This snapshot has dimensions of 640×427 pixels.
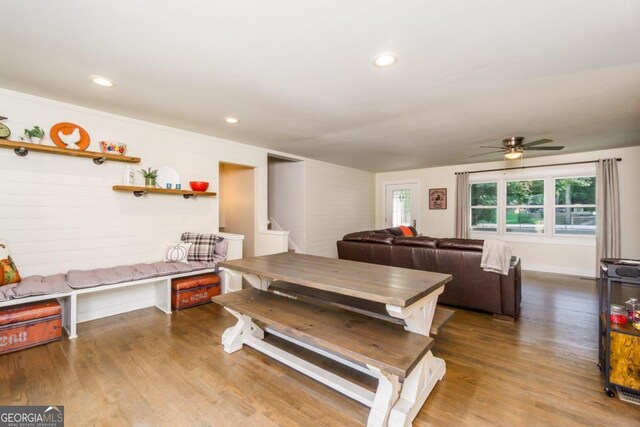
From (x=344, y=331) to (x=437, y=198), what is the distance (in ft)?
19.6

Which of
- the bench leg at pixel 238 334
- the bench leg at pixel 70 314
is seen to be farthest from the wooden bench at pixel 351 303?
the bench leg at pixel 70 314

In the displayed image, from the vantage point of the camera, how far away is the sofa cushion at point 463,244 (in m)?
3.31

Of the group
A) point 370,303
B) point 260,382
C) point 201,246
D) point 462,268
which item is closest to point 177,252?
point 201,246

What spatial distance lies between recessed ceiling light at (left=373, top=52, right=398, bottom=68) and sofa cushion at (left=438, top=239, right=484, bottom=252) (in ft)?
7.67

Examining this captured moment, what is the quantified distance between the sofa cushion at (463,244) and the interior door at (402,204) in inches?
153

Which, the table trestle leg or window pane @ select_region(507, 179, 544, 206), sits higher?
window pane @ select_region(507, 179, 544, 206)

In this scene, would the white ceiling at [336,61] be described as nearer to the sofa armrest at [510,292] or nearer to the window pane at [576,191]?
the sofa armrest at [510,292]

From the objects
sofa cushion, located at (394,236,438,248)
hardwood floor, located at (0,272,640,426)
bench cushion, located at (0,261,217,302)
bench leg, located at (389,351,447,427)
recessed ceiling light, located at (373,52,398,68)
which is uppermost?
recessed ceiling light, located at (373,52,398,68)

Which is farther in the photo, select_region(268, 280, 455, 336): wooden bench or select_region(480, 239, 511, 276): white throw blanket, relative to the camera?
select_region(480, 239, 511, 276): white throw blanket

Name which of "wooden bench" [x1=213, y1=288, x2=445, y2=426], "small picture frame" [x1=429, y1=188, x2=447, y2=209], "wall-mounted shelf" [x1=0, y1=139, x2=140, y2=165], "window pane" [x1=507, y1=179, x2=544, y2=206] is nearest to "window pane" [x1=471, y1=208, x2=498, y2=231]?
"window pane" [x1=507, y1=179, x2=544, y2=206]

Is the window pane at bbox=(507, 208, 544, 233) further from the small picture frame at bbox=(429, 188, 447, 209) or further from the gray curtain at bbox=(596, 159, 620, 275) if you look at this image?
the small picture frame at bbox=(429, 188, 447, 209)

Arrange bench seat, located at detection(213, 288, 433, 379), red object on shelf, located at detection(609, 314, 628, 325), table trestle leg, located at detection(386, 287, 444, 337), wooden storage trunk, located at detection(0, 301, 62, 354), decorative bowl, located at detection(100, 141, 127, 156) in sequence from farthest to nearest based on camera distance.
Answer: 1. decorative bowl, located at detection(100, 141, 127, 156)
2. wooden storage trunk, located at detection(0, 301, 62, 354)
3. red object on shelf, located at detection(609, 314, 628, 325)
4. table trestle leg, located at detection(386, 287, 444, 337)
5. bench seat, located at detection(213, 288, 433, 379)

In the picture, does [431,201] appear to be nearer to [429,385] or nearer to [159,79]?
[429,385]

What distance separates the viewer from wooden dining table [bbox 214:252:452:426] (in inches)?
63.7
